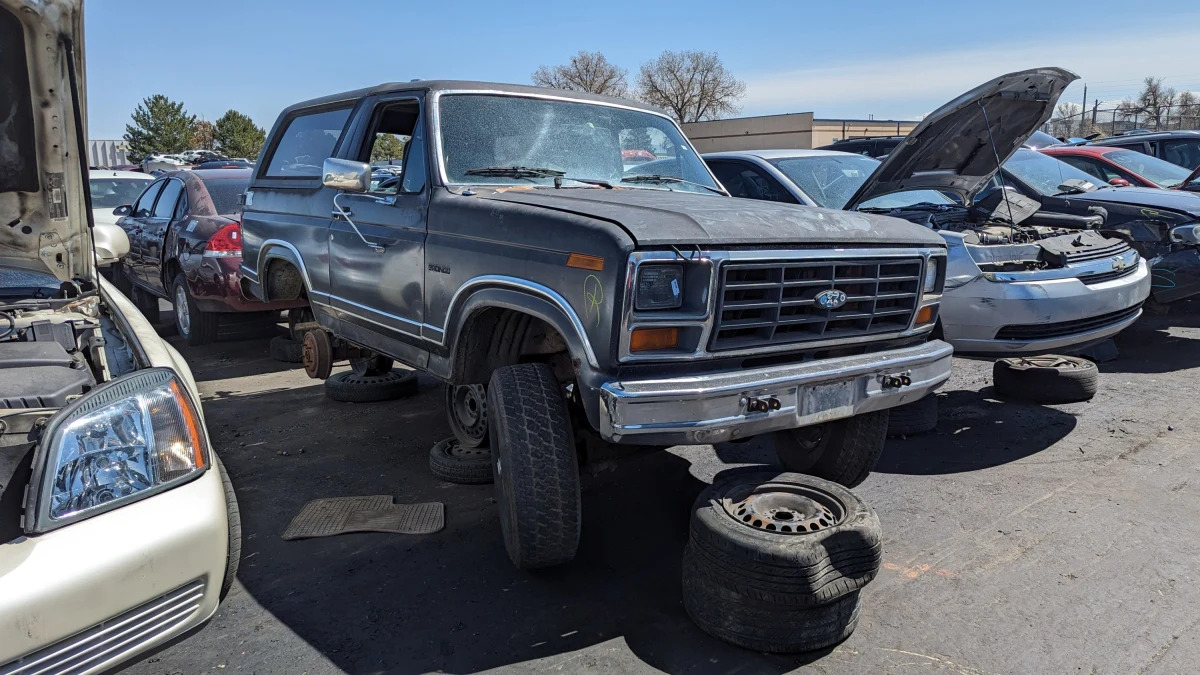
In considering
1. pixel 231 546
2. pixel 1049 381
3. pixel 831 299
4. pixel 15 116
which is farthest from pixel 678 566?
pixel 1049 381

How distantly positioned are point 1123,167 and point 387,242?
28.0 feet

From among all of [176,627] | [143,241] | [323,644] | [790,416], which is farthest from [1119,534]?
[143,241]

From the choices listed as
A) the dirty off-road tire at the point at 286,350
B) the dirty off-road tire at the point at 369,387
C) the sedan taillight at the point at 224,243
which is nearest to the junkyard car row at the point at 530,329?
the dirty off-road tire at the point at 369,387

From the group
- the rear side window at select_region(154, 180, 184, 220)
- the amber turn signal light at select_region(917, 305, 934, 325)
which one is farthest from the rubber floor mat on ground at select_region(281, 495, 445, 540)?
the rear side window at select_region(154, 180, 184, 220)

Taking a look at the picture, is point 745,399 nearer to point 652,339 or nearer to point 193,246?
point 652,339

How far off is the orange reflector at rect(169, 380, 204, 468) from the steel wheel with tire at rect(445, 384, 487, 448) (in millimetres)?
2004

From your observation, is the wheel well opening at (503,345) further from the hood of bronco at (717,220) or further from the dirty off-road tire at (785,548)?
the dirty off-road tire at (785,548)

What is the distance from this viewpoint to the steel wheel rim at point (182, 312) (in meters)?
7.97

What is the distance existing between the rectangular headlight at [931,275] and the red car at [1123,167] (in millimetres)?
6407

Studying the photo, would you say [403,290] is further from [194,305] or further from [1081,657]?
[194,305]

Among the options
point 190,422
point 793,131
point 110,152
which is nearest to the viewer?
point 190,422

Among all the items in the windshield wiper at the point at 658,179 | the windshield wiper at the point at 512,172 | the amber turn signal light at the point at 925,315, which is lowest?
the amber turn signal light at the point at 925,315

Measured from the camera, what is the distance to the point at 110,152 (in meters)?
44.1

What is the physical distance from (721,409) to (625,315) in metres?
0.47
